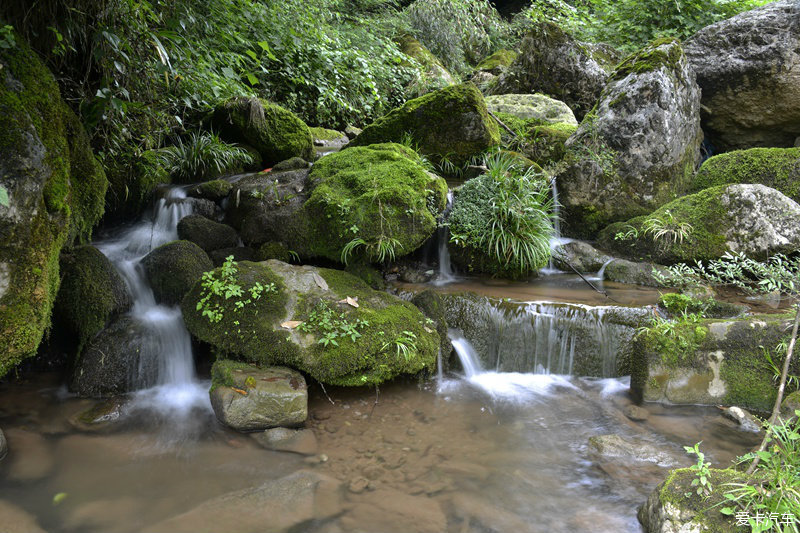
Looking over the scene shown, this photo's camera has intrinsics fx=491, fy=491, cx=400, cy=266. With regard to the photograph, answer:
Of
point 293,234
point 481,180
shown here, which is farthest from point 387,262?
point 481,180

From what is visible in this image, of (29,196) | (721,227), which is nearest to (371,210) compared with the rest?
(29,196)

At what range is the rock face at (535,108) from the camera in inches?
409

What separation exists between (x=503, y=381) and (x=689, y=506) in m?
2.53

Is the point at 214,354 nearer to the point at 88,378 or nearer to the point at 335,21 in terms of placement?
the point at 88,378

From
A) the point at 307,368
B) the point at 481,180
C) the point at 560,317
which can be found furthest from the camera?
the point at 481,180

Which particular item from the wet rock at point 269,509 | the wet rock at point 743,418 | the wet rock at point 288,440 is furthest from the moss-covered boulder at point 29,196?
the wet rock at point 743,418

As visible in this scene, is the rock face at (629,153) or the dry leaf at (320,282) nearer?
the dry leaf at (320,282)

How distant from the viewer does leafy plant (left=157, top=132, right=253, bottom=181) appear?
7.65 meters

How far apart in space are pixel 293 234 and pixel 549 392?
3.40 meters

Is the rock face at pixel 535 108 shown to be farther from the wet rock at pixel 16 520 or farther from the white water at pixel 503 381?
the wet rock at pixel 16 520

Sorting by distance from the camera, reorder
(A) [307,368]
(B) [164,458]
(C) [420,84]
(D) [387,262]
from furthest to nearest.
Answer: (C) [420,84] → (D) [387,262] → (A) [307,368] → (B) [164,458]

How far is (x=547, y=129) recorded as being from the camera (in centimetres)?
902

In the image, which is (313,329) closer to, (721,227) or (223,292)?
(223,292)

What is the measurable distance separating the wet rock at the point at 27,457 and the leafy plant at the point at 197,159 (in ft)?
15.4
